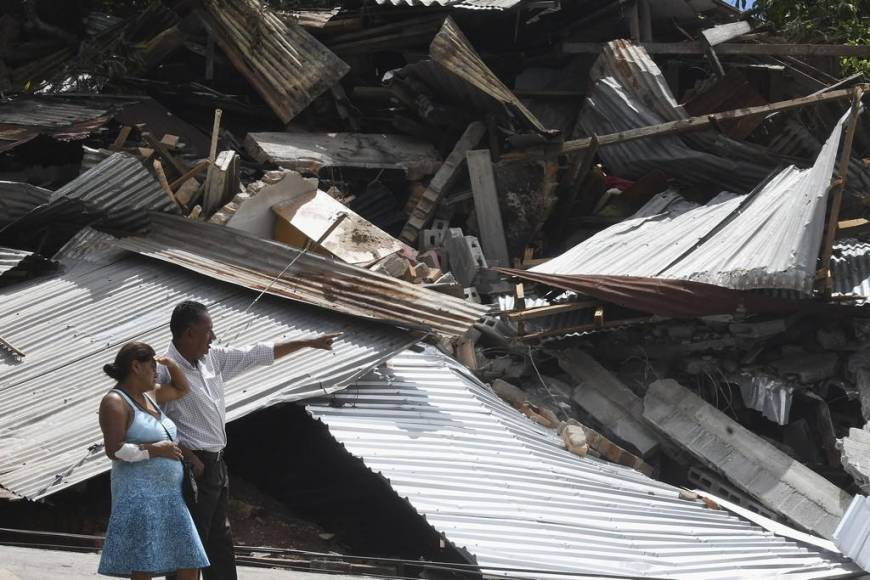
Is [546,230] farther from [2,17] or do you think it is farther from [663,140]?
[2,17]

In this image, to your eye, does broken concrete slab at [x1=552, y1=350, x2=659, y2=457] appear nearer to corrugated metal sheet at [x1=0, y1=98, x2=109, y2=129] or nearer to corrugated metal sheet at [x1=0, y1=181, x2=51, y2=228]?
corrugated metal sheet at [x1=0, y1=181, x2=51, y2=228]

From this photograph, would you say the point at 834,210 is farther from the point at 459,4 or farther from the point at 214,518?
the point at 214,518

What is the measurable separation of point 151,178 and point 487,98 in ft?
12.7

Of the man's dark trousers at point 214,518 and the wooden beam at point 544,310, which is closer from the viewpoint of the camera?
the man's dark trousers at point 214,518

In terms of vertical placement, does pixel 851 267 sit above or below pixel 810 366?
above

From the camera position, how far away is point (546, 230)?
479 inches

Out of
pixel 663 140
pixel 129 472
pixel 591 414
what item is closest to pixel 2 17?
pixel 663 140

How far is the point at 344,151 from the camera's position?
12.2 meters

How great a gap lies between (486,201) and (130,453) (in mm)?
7822

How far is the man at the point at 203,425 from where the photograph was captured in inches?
189

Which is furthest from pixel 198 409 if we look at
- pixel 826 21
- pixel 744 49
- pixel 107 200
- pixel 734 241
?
pixel 826 21

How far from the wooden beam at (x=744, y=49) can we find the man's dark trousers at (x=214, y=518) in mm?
9499

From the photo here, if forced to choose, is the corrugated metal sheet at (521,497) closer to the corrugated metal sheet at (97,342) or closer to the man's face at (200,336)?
the corrugated metal sheet at (97,342)

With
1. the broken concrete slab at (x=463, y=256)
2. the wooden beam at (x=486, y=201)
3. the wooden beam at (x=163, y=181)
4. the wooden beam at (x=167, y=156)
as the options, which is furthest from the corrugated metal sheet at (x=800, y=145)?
the wooden beam at (x=163, y=181)
